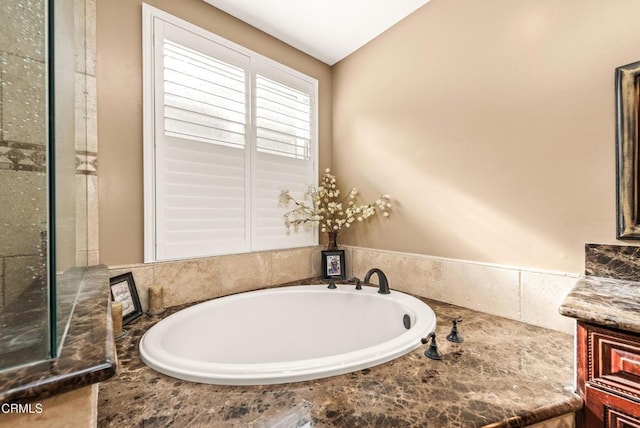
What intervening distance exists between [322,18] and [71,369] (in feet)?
7.13

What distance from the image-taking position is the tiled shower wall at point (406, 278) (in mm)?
1277

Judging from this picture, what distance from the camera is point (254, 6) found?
176 centimetres

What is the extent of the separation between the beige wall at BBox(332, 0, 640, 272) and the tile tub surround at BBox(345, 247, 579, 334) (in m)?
0.06

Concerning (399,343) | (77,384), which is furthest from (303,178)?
(77,384)

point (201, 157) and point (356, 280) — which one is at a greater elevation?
point (201, 157)

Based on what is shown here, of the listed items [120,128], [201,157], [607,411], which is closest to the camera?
[607,411]

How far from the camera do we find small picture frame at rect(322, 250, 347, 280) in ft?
7.01

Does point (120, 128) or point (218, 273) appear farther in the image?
point (218, 273)

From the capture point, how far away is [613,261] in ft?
3.55

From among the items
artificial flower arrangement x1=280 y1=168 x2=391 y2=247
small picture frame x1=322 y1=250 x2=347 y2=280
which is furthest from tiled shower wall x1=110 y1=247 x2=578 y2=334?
artificial flower arrangement x1=280 y1=168 x2=391 y2=247

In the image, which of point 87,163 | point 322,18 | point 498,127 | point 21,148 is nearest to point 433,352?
point 498,127

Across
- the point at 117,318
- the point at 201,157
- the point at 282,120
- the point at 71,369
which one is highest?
the point at 282,120

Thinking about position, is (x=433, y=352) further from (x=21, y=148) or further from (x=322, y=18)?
(x=322, y=18)

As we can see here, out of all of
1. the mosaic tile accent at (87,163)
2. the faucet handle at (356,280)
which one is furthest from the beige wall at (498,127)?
the mosaic tile accent at (87,163)
